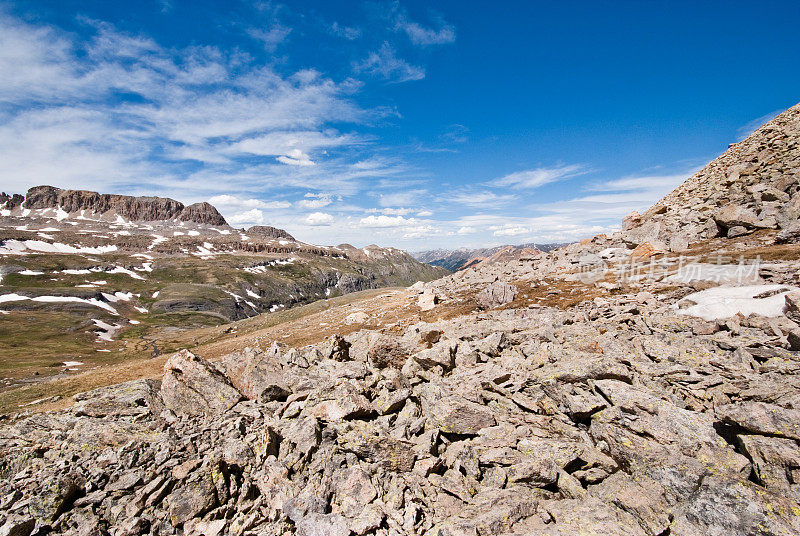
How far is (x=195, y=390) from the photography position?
16.2 meters

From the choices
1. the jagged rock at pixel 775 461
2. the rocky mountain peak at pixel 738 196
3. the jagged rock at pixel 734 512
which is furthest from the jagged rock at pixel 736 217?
the jagged rock at pixel 734 512

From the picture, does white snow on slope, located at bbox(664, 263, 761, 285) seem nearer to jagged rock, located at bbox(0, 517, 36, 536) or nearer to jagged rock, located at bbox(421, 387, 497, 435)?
jagged rock, located at bbox(421, 387, 497, 435)

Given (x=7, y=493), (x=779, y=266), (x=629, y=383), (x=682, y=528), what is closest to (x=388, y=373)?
(x=629, y=383)

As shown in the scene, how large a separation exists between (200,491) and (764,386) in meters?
19.6

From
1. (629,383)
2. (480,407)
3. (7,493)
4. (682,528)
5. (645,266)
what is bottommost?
(7,493)

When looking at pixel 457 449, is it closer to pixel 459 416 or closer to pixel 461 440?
pixel 461 440

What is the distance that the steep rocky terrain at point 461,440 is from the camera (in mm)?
8984

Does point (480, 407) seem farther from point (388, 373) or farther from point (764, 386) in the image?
point (764, 386)

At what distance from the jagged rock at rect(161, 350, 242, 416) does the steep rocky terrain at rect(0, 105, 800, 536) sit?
0.27ft

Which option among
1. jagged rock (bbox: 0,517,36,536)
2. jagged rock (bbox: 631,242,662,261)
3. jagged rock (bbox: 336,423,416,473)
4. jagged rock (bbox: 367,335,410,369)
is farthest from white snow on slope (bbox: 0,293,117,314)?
jagged rock (bbox: 631,242,662,261)

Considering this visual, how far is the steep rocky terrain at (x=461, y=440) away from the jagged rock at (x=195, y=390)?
0.27 feet

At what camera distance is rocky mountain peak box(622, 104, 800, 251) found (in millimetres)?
34688

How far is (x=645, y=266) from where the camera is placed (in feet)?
109

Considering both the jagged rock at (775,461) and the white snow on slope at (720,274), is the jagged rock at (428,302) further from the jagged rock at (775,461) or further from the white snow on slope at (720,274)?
the jagged rock at (775,461)
